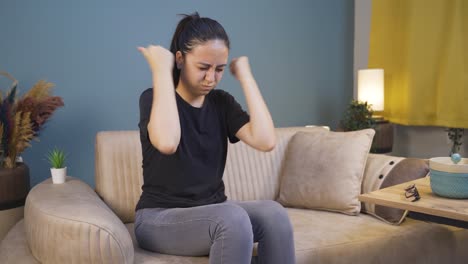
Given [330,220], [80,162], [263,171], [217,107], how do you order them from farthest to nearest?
[80,162]
[263,171]
[330,220]
[217,107]

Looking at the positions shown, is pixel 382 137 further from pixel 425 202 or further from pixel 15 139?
pixel 15 139

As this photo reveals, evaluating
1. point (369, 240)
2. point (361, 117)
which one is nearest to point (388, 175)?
point (369, 240)

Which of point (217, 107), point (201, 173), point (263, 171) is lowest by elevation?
point (263, 171)

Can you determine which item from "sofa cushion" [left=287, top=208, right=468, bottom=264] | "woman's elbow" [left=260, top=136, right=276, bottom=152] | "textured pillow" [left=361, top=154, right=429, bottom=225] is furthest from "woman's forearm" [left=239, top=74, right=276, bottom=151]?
"textured pillow" [left=361, top=154, right=429, bottom=225]

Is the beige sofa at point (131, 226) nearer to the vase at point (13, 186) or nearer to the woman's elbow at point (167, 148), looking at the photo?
the vase at point (13, 186)

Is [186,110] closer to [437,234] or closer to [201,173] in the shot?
[201,173]

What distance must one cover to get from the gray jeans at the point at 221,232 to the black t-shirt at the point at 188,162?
7 cm

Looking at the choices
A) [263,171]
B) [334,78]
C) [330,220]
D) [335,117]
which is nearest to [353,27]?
[334,78]

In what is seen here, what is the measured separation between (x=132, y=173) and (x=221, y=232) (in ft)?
2.48

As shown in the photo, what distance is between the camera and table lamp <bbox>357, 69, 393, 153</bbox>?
10.2 feet

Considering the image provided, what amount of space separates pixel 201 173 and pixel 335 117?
231cm

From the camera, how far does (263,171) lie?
216 cm

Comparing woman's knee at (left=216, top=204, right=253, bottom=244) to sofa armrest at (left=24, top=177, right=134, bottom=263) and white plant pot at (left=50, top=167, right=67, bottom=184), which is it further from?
white plant pot at (left=50, top=167, right=67, bottom=184)

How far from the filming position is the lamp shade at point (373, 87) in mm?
3105
